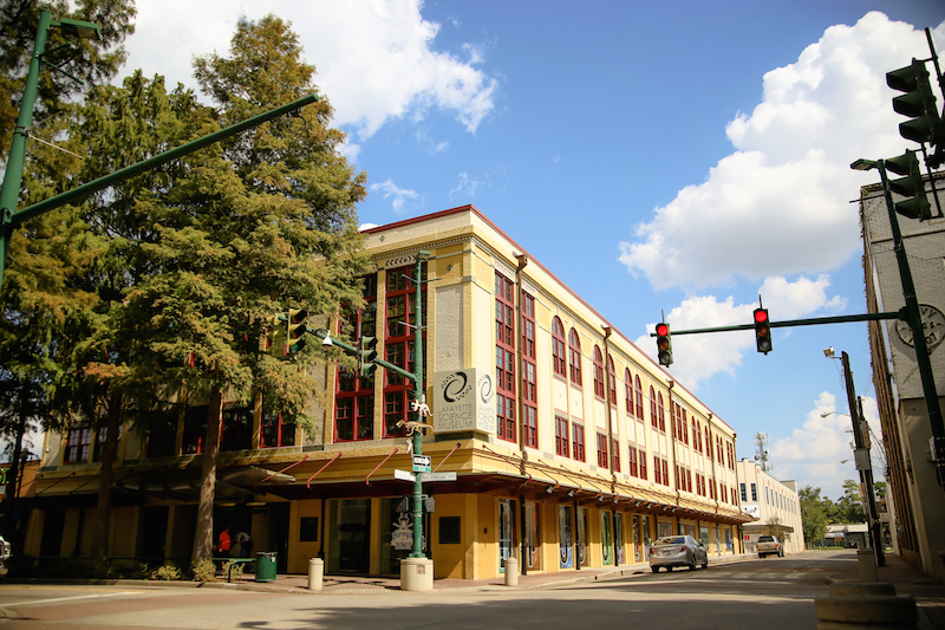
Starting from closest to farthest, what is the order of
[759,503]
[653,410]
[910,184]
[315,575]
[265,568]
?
[910,184] < [315,575] < [265,568] < [653,410] < [759,503]

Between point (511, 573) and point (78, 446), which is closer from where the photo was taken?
point (511, 573)

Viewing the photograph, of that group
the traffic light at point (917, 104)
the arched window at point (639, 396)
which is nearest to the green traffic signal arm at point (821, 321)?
the traffic light at point (917, 104)

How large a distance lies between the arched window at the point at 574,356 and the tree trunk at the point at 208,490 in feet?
61.6

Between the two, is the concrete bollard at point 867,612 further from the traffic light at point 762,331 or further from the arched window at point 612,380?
the arched window at point 612,380

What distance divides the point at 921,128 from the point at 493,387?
20.5 meters

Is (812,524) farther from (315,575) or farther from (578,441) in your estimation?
(315,575)

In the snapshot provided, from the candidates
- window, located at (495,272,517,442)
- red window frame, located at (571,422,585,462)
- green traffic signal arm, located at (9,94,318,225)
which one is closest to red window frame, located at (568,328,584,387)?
red window frame, located at (571,422,585,462)

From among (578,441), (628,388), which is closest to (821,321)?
(578,441)

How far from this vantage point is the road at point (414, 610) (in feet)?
36.6

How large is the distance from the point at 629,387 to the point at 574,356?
1066 cm

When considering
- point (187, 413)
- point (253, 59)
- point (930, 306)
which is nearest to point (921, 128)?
point (930, 306)

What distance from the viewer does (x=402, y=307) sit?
29484mm

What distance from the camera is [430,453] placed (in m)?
26.5

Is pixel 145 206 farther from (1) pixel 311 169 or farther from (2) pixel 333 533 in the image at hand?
(2) pixel 333 533
